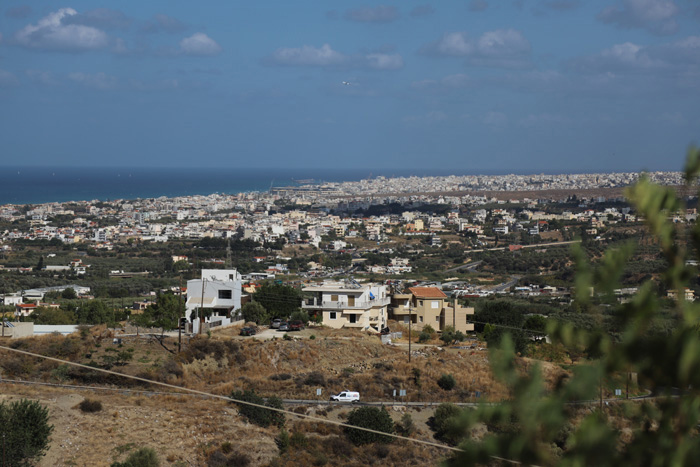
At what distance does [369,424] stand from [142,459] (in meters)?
4.57

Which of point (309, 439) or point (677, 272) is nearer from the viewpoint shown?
point (677, 272)

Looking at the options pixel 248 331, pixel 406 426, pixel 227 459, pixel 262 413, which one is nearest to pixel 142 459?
pixel 227 459

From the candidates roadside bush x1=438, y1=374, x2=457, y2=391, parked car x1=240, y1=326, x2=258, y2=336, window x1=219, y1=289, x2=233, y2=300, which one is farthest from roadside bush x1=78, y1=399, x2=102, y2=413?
window x1=219, y1=289, x2=233, y2=300

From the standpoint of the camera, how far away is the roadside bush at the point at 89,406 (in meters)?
15.8

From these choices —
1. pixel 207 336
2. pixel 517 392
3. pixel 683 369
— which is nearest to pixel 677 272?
pixel 683 369

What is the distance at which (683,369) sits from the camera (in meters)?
1.98

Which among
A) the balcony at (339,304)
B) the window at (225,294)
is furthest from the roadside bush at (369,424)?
the window at (225,294)

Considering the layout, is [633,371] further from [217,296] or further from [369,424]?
[217,296]

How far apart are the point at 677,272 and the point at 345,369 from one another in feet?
60.2

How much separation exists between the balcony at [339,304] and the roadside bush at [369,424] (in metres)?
9.74

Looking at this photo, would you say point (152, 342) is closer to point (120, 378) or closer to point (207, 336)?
point (207, 336)

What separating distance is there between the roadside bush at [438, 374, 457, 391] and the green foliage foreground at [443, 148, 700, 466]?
1703 cm

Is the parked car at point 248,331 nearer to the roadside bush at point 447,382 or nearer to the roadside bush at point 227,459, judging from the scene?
the roadside bush at point 447,382

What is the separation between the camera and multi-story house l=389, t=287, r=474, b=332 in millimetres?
27438
